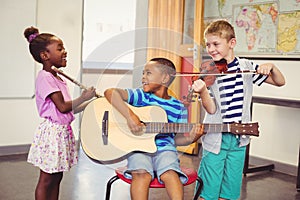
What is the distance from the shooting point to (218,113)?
196cm

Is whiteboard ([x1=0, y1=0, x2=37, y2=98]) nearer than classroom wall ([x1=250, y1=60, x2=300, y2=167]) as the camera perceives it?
No

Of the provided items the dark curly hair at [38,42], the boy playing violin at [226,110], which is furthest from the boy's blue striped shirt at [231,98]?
the dark curly hair at [38,42]

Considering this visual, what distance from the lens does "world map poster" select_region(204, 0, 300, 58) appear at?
3.85m

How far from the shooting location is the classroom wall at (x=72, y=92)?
393cm

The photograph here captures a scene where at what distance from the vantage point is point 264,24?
411 centimetres

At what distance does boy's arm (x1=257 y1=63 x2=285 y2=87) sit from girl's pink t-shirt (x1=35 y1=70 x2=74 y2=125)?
3.03ft

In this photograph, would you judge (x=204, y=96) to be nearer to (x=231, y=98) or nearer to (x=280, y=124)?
(x=231, y=98)

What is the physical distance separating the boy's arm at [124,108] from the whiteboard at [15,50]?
270 centimetres

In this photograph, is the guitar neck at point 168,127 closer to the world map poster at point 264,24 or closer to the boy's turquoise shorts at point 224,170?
the boy's turquoise shorts at point 224,170

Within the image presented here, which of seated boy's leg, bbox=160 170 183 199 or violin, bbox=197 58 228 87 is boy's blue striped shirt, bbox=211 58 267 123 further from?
seated boy's leg, bbox=160 170 183 199

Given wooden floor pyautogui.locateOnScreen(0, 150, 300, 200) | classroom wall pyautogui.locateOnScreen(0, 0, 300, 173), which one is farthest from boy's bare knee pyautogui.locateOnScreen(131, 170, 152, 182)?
classroom wall pyautogui.locateOnScreen(0, 0, 300, 173)

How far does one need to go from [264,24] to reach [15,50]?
93.2 inches

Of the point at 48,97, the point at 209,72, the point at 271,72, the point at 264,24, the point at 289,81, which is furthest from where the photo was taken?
the point at 264,24

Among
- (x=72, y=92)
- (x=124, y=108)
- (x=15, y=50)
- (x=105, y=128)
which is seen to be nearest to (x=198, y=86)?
(x=124, y=108)
